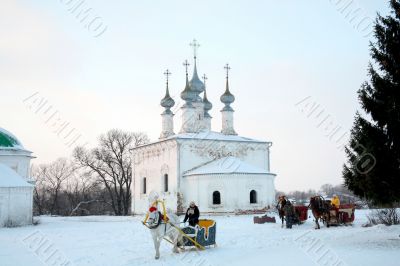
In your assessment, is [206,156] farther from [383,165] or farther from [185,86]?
[383,165]

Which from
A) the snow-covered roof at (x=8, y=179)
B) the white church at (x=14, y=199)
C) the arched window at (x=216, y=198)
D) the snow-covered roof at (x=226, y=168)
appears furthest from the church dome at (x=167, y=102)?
the snow-covered roof at (x=8, y=179)

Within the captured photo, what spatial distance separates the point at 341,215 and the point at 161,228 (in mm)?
10619

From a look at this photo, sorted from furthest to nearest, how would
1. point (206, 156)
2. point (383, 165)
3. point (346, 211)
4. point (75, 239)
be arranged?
point (206, 156) → point (346, 211) → point (75, 239) → point (383, 165)

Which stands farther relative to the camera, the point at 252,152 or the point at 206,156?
the point at 252,152

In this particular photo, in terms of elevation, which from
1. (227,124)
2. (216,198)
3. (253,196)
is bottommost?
(216,198)

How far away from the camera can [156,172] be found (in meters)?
38.3

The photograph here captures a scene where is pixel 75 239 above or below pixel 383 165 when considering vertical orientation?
below

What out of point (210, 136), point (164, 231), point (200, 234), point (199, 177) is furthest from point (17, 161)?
point (164, 231)

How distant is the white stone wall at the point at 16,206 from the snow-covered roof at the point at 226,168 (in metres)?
12.4

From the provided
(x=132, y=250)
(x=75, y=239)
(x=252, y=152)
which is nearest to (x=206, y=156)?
(x=252, y=152)

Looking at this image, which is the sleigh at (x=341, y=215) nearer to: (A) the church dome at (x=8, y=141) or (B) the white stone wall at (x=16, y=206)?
(B) the white stone wall at (x=16, y=206)

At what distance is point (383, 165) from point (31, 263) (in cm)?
922

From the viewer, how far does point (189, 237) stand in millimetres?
12336

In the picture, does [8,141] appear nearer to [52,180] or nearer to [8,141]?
[8,141]
